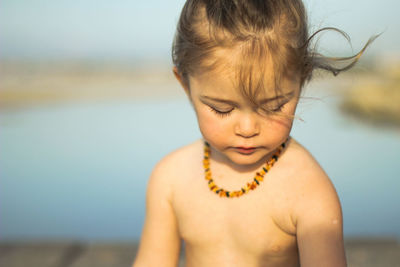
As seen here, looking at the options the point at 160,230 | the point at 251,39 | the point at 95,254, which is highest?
the point at 251,39

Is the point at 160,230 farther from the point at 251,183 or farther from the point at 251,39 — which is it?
the point at 251,39

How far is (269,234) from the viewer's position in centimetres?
109

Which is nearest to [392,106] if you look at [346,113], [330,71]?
[346,113]

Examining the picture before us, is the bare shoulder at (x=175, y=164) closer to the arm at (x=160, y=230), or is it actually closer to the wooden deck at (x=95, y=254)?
the arm at (x=160, y=230)

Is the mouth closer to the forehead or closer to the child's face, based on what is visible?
the child's face

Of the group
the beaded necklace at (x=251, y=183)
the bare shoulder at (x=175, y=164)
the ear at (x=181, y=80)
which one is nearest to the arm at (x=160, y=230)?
the bare shoulder at (x=175, y=164)

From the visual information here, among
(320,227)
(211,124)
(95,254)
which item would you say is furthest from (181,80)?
(95,254)

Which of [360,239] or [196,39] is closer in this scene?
[196,39]

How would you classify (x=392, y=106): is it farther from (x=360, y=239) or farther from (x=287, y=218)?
(x=287, y=218)

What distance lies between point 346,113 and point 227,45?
187 centimetres

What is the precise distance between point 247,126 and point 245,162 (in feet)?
0.33

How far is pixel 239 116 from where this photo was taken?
981 millimetres

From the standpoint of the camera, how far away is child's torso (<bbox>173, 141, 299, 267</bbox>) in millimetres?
1084

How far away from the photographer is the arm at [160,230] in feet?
4.02
